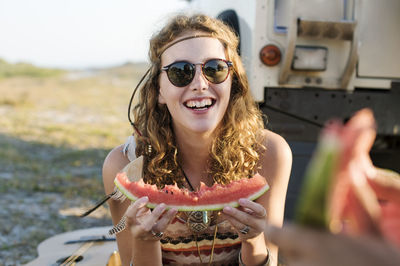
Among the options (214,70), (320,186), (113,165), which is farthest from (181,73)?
(320,186)

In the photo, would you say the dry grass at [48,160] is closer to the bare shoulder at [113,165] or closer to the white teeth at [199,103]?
the bare shoulder at [113,165]

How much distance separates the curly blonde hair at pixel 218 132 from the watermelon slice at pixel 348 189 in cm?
208

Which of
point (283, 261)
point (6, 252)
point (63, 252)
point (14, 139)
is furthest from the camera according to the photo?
point (14, 139)

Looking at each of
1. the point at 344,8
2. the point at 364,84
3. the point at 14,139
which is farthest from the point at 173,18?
the point at 14,139

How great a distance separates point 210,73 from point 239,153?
23.9 inches

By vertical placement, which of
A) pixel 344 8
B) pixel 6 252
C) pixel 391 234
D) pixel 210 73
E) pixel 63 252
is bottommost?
pixel 6 252

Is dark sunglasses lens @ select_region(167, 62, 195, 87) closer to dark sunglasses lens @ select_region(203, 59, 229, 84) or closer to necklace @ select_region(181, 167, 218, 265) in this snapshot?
dark sunglasses lens @ select_region(203, 59, 229, 84)

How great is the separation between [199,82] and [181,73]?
14cm

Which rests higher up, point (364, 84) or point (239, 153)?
point (364, 84)

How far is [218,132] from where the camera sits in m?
2.98

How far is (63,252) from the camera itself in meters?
3.86

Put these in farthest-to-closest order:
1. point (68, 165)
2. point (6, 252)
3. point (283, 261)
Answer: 1. point (68, 165)
2. point (6, 252)
3. point (283, 261)

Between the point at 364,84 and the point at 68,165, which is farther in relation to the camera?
the point at 68,165

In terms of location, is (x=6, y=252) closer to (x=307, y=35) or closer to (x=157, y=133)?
(x=157, y=133)
